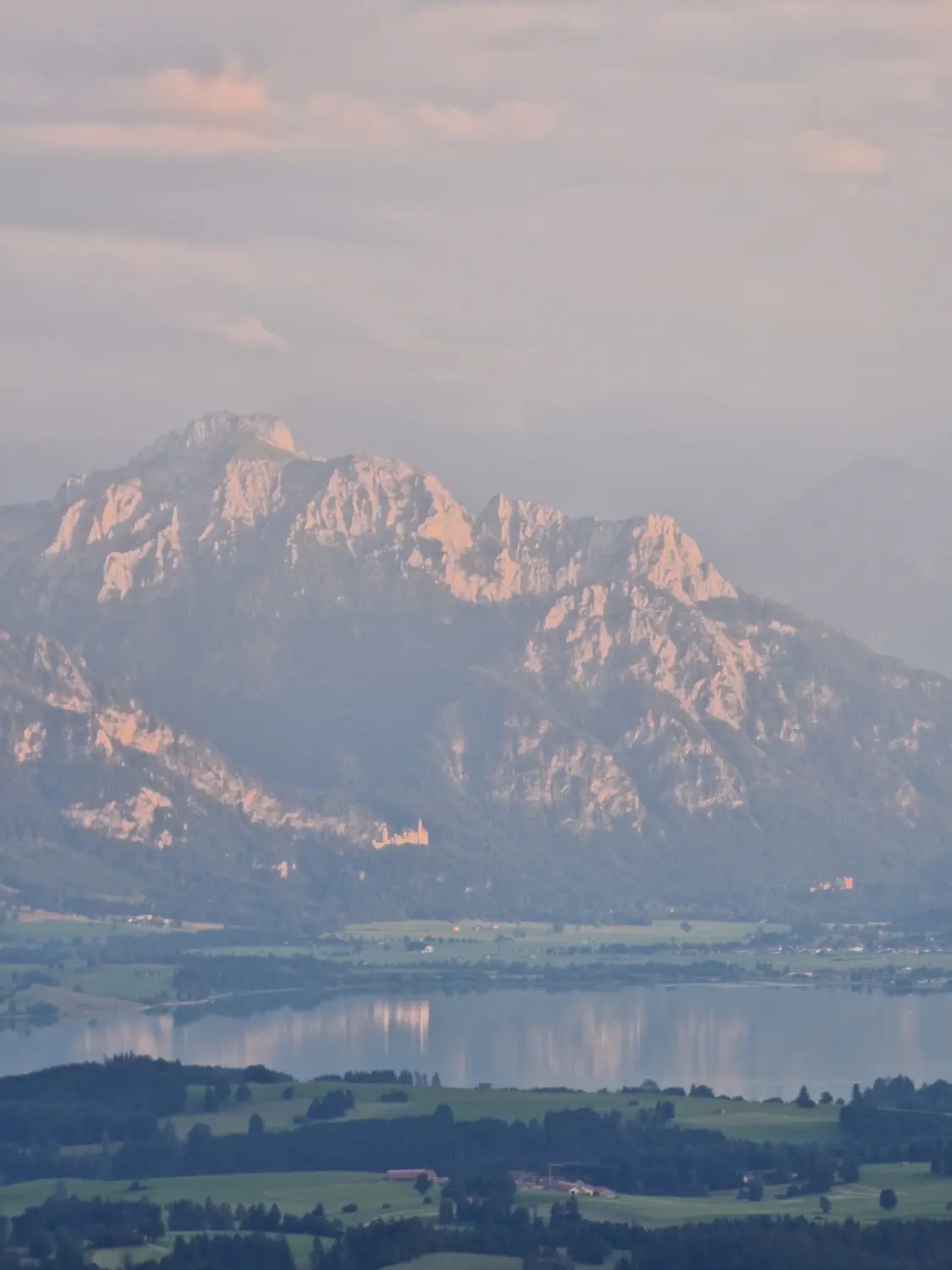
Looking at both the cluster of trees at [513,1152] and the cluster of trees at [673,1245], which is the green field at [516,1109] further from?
the cluster of trees at [673,1245]

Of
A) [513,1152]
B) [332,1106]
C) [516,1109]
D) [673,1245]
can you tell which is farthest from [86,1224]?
[516,1109]

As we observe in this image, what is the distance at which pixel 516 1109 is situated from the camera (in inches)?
7288

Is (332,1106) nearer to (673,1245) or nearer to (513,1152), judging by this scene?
(513,1152)

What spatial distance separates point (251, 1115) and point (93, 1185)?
63.6ft

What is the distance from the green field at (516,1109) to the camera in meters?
179

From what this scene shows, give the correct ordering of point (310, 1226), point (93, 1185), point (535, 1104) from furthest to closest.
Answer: point (535, 1104) → point (93, 1185) → point (310, 1226)

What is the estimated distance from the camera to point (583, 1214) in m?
153

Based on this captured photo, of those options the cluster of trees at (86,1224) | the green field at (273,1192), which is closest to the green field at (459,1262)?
the green field at (273,1192)

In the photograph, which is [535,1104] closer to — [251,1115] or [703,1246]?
[251,1115]

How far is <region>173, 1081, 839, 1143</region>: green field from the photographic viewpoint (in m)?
179

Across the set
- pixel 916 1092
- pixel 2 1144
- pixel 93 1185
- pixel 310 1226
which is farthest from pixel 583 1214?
pixel 916 1092

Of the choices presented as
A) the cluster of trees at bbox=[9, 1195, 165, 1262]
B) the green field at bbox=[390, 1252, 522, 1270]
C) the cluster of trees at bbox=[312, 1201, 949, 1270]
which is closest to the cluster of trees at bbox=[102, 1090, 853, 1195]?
the cluster of trees at bbox=[9, 1195, 165, 1262]

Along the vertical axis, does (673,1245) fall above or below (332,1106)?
below

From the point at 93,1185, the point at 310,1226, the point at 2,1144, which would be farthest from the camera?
the point at 2,1144
